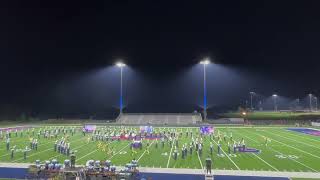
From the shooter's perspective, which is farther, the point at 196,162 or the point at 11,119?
the point at 11,119

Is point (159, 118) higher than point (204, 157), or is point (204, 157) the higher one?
point (159, 118)

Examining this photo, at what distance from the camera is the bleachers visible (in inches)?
2621

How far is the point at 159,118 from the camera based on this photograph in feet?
231

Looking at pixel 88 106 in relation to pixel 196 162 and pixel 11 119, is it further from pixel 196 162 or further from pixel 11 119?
pixel 196 162

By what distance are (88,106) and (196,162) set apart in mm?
63661

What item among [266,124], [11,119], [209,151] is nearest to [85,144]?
[209,151]

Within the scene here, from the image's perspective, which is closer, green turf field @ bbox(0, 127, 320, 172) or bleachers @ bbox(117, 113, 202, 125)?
green turf field @ bbox(0, 127, 320, 172)

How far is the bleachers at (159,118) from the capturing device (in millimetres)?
66562

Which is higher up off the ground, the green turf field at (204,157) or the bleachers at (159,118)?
the bleachers at (159,118)

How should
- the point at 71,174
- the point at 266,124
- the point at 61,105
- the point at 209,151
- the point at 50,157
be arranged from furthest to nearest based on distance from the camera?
the point at 61,105
the point at 266,124
the point at 209,151
the point at 50,157
the point at 71,174

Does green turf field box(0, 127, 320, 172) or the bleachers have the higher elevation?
the bleachers

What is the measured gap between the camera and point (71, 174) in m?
14.6

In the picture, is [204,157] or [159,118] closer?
[204,157]

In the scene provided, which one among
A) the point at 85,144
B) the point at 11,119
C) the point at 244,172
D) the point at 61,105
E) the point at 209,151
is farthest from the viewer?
the point at 61,105
